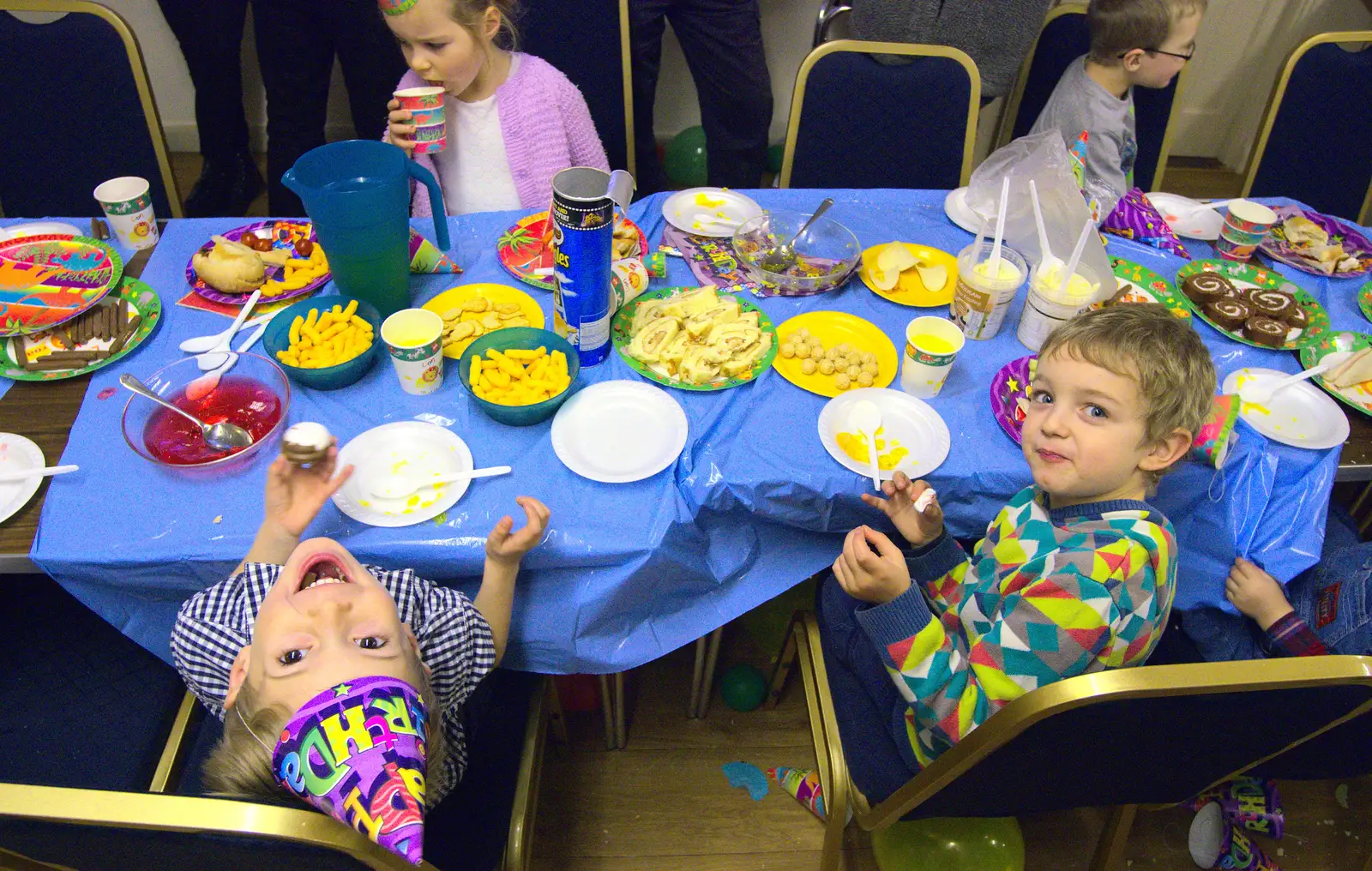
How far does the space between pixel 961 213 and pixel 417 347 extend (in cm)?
131

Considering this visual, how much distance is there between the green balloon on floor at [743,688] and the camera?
1816 millimetres

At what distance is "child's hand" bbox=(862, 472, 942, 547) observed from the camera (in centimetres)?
119

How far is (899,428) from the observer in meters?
1.32

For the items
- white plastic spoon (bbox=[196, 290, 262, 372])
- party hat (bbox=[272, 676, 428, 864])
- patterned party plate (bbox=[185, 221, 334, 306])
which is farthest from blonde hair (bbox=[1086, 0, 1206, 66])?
party hat (bbox=[272, 676, 428, 864])

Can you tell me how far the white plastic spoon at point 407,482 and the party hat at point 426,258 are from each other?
54 cm

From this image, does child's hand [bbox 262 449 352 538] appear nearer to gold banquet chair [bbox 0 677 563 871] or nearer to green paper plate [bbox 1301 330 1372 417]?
gold banquet chair [bbox 0 677 563 871]

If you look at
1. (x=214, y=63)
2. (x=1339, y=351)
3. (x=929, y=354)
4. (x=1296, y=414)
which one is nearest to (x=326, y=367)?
(x=929, y=354)

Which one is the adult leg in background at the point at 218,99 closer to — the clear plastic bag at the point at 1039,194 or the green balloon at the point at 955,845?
the clear plastic bag at the point at 1039,194

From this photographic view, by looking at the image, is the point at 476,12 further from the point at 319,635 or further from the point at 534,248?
the point at 319,635

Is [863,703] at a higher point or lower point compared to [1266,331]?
lower

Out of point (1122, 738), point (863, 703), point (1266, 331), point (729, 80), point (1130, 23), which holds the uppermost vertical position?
point (1130, 23)

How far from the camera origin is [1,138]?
6.30 ft

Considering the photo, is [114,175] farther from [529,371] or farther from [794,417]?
[794,417]

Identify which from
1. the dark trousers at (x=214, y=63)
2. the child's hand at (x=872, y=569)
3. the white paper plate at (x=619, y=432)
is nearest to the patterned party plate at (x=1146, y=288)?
the child's hand at (x=872, y=569)
